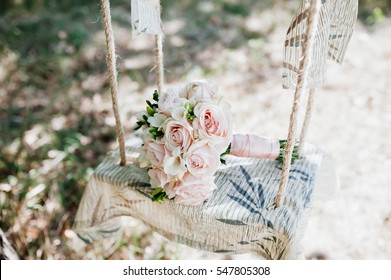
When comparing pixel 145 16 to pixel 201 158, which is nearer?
pixel 201 158

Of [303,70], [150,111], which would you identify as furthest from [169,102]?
[303,70]

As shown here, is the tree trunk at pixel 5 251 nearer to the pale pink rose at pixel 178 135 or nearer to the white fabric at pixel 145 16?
the pale pink rose at pixel 178 135

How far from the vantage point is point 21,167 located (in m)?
2.32

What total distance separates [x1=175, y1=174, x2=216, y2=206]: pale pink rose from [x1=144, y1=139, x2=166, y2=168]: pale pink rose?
86 mm

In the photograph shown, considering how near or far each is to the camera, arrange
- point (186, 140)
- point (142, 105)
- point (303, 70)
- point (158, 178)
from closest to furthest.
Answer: point (303, 70)
point (186, 140)
point (158, 178)
point (142, 105)

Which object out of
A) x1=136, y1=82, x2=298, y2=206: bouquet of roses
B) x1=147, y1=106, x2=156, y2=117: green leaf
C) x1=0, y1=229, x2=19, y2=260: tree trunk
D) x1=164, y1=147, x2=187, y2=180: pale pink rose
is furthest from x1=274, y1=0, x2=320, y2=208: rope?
x1=0, y1=229, x2=19, y2=260: tree trunk

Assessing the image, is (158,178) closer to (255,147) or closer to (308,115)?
(255,147)

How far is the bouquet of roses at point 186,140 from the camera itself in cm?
115

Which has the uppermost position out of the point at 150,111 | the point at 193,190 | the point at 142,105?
the point at 150,111

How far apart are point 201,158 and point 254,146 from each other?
254 mm

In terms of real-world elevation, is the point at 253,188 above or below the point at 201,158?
below

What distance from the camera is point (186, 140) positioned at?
3.75ft
